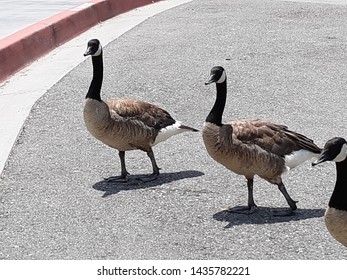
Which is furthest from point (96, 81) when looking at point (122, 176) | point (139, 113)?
point (122, 176)

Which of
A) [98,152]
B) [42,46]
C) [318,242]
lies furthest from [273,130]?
[42,46]

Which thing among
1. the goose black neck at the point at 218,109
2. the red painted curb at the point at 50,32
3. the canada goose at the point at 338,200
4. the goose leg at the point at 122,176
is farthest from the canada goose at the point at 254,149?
the red painted curb at the point at 50,32

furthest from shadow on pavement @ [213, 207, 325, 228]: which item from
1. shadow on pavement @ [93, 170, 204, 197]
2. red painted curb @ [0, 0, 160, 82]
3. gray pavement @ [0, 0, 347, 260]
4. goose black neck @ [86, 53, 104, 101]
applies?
red painted curb @ [0, 0, 160, 82]

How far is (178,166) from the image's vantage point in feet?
26.3

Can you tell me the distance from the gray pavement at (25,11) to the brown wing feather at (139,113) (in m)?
5.96

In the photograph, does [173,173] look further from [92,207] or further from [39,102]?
[39,102]

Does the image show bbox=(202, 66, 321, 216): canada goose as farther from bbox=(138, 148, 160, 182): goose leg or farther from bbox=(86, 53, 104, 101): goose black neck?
bbox=(86, 53, 104, 101): goose black neck

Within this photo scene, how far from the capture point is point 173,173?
7.84 metres

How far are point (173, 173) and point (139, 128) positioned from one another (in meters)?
0.60

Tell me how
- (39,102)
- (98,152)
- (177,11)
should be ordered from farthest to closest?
1. (177,11)
2. (39,102)
3. (98,152)

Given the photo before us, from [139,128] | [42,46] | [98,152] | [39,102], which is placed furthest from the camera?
[42,46]

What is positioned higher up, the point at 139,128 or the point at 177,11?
the point at 139,128

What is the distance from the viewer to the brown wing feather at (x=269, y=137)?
6750 mm

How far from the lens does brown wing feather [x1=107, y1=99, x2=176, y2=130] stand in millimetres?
7539
